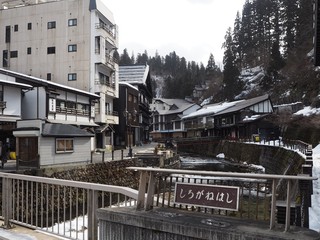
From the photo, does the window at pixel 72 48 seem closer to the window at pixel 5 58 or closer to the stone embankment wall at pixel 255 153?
the window at pixel 5 58

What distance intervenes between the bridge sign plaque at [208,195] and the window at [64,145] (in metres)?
18.7

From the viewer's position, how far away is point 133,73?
6756cm

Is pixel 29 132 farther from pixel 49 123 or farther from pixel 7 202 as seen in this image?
pixel 7 202

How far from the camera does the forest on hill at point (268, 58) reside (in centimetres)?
5274

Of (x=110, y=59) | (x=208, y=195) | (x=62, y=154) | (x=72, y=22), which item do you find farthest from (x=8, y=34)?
(x=208, y=195)

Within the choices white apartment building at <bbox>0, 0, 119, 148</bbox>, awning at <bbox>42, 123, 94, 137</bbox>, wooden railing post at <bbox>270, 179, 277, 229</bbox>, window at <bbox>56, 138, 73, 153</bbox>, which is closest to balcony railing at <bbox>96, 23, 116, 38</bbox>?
white apartment building at <bbox>0, 0, 119, 148</bbox>

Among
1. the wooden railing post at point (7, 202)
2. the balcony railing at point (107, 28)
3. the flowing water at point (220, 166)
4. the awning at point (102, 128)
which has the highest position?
the balcony railing at point (107, 28)

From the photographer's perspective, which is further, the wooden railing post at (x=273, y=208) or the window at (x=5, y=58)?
the window at (x=5, y=58)

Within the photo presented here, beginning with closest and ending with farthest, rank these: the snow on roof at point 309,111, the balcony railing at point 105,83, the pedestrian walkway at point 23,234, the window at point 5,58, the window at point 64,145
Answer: the pedestrian walkway at point 23,234 < the window at point 64,145 < the snow on roof at point 309,111 < the balcony railing at point 105,83 < the window at point 5,58

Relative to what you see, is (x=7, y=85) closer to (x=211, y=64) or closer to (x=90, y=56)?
(x=90, y=56)

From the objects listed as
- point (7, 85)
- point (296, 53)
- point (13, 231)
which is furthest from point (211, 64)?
point (13, 231)

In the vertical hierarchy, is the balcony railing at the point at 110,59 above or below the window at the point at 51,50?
below

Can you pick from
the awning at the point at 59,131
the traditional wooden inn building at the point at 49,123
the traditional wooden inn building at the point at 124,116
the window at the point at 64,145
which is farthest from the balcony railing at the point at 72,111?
the traditional wooden inn building at the point at 124,116

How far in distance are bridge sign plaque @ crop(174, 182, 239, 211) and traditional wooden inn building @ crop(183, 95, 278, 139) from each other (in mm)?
46745
